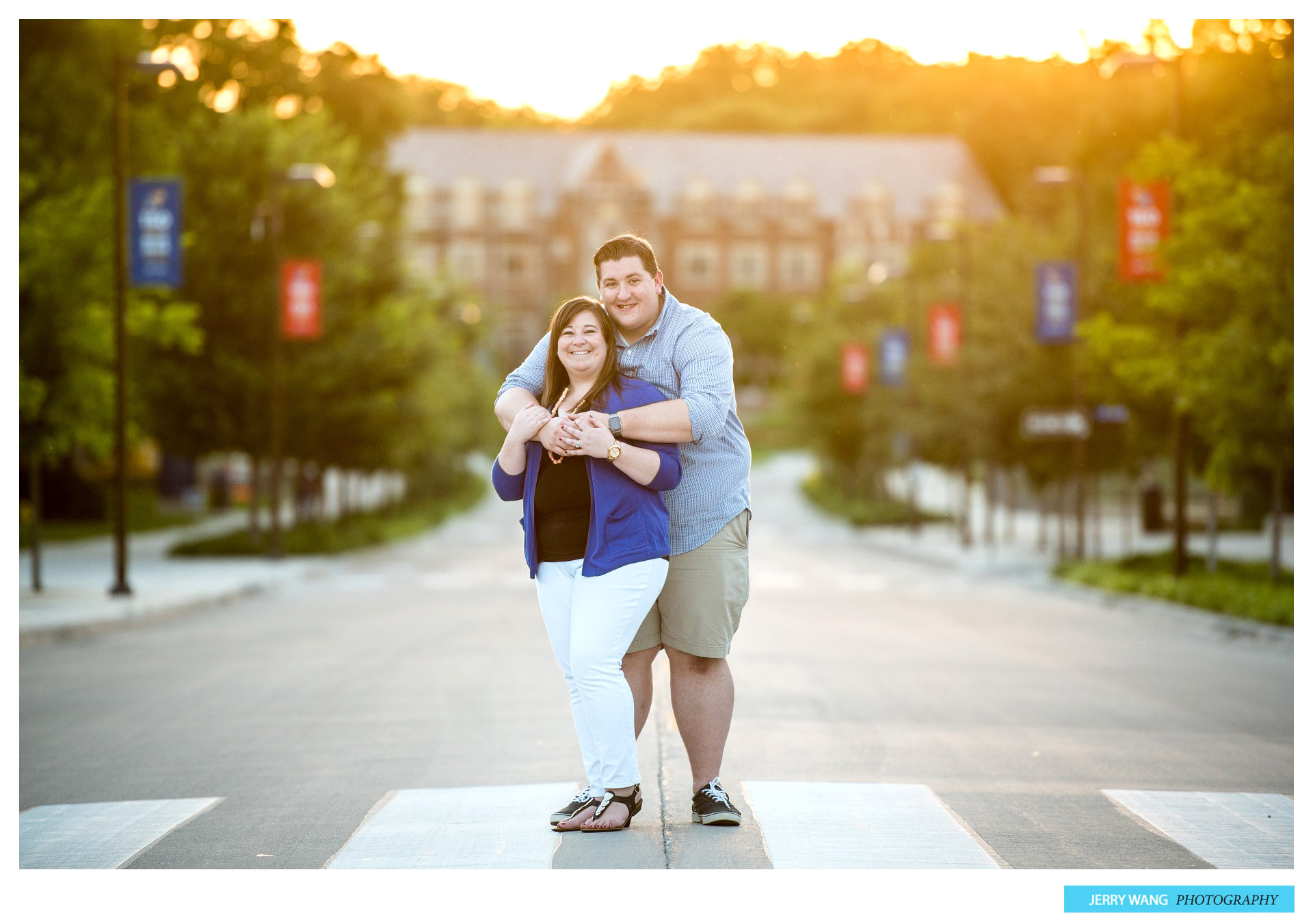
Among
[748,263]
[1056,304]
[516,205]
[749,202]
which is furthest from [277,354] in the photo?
[748,263]

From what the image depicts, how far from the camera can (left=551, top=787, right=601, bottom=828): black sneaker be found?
5.80m

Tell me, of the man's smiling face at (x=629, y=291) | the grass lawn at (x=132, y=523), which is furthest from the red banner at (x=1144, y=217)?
the grass lawn at (x=132, y=523)

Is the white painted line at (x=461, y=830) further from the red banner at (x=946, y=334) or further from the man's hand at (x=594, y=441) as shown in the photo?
the red banner at (x=946, y=334)

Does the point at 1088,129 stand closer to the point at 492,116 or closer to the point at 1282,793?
the point at 1282,793

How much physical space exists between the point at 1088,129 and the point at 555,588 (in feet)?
96.2

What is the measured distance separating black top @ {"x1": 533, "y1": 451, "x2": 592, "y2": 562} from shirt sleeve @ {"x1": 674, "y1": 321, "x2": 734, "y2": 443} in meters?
0.42

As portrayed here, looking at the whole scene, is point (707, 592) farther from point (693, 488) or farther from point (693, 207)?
point (693, 207)

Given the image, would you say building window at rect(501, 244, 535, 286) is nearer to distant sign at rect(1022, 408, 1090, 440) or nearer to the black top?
distant sign at rect(1022, 408, 1090, 440)

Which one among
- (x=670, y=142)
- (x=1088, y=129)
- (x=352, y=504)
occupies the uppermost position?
(x=670, y=142)

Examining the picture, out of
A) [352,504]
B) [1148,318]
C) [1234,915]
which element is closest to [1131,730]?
[1234,915]

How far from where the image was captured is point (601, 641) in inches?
219

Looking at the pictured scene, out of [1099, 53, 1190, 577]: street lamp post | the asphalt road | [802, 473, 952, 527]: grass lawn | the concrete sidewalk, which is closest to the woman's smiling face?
the asphalt road

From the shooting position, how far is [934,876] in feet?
17.4

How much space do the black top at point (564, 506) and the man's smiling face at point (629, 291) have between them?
0.55 meters
